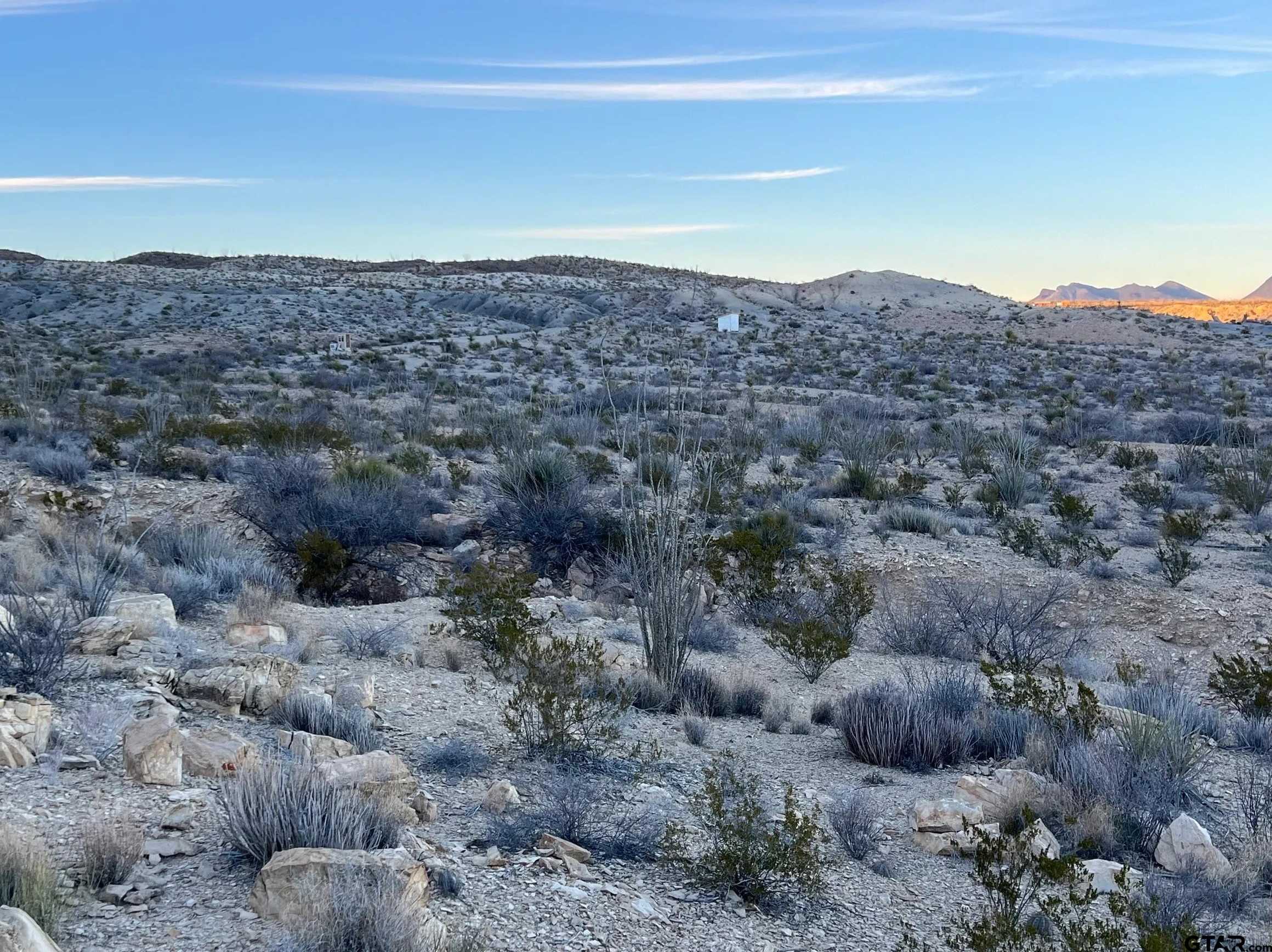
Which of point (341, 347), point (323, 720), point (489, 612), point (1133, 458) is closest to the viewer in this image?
point (323, 720)

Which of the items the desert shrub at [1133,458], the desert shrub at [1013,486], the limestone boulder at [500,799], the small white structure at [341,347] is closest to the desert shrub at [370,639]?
the limestone boulder at [500,799]

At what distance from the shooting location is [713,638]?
9.23 m

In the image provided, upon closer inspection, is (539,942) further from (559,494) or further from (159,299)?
(159,299)

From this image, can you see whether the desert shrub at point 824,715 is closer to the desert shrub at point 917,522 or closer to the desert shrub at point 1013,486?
the desert shrub at point 917,522

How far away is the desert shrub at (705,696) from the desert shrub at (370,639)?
85.6 inches

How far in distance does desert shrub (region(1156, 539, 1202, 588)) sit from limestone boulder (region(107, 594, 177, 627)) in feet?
32.7

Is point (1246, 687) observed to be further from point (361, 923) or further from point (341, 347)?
point (341, 347)

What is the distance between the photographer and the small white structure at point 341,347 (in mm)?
38938

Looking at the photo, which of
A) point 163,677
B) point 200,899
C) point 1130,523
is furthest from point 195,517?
point 1130,523

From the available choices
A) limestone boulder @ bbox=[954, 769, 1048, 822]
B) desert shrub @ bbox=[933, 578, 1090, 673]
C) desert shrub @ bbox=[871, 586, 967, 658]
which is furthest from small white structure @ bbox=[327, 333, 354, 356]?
limestone boulder @ bbox=[954, 769, 1048, 822]

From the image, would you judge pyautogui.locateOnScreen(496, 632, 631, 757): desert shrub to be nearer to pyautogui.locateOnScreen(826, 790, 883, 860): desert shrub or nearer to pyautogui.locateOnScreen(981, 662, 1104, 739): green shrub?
pyautogui.locateOnScreen(826, 790, 883, 860): desert shrub

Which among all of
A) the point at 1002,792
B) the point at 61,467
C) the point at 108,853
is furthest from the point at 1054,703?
the point at 61,467

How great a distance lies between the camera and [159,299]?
192 feet

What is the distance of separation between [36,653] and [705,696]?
13.8 feet
